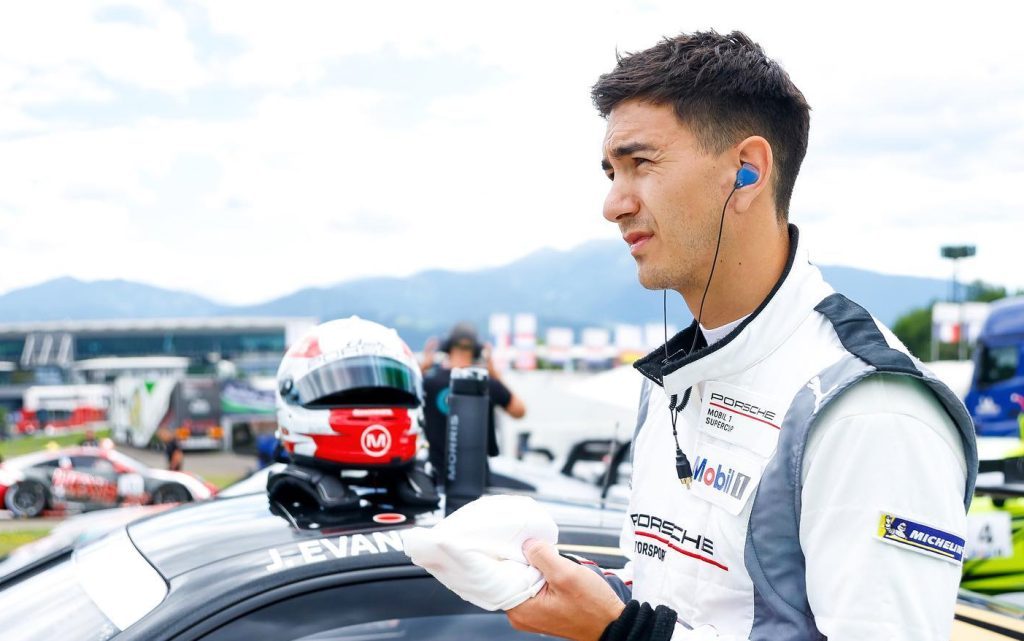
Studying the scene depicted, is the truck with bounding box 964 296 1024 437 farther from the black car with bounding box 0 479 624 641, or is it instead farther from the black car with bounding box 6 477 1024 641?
the black car with bounding box 0 479 624 641

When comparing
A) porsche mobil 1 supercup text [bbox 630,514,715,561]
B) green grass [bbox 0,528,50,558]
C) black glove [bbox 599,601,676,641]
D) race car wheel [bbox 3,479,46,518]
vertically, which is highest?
porsche mobil 1 supercup text [bbox 630,514,715,561]

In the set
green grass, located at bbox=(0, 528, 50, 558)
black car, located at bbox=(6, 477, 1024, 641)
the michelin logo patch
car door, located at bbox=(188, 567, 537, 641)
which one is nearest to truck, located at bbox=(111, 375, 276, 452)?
green grass, located at bbox=(0, 528, 50, 558)

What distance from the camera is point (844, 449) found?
41.4 inches

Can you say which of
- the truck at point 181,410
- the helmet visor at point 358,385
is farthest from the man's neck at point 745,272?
the truck at point 181,410

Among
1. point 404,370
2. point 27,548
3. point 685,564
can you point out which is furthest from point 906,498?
point 27,548

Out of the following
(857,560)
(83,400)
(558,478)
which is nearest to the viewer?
(857,560)

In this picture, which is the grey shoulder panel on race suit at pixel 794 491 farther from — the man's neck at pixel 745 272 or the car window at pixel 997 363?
the car window at pixel 997 363

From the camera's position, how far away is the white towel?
3.76 ft

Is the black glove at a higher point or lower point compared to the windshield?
higher

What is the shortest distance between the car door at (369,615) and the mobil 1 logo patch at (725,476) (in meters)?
0.71

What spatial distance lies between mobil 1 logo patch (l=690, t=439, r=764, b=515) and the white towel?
25 cm

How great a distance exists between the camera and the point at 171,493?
1493 centimetres

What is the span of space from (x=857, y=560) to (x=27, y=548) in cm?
244

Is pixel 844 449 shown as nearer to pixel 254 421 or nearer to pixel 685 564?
pixel 685 564
